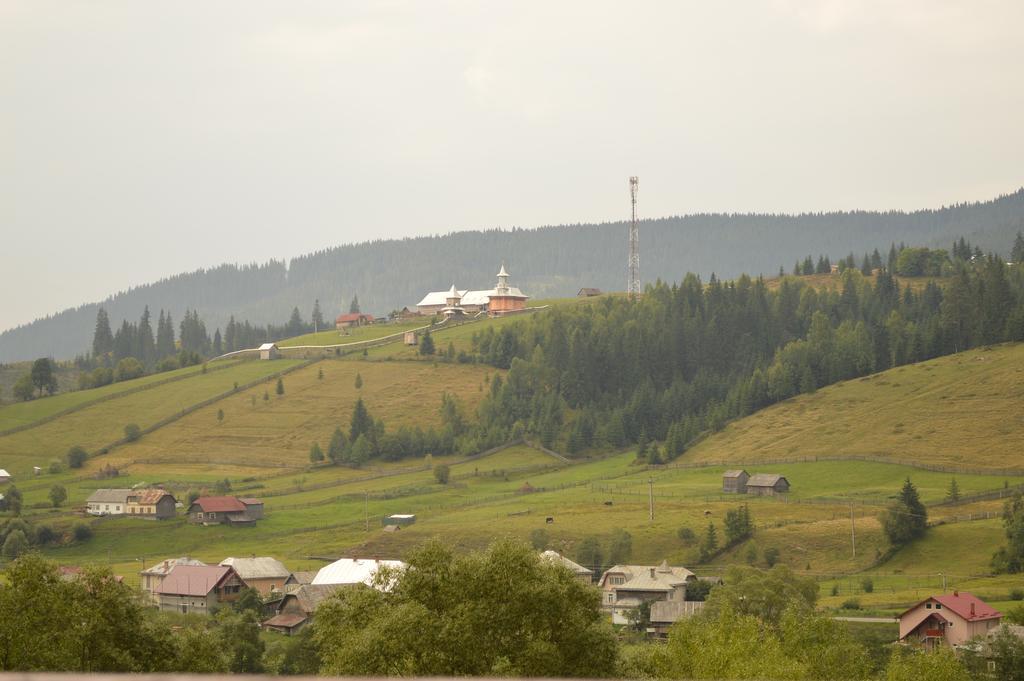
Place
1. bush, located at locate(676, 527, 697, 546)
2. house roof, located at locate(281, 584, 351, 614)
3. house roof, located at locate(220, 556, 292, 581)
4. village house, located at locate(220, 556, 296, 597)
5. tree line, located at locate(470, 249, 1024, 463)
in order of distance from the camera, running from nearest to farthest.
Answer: house roof, located at locate(281, 584, 351, 614), village house, located at locate(220, 556, 296, 597), house roof, located at locate(220, 556, 292, 581), bush, located at locate(676, 527, 697, 546), tree line, located at locate(470, 249, 1024, 463)

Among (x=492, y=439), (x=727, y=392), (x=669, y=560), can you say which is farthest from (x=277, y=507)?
(x=727, y=392)

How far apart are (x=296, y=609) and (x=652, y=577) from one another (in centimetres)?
2476

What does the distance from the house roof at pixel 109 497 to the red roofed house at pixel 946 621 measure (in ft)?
280

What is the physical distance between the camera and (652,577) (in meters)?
95.0

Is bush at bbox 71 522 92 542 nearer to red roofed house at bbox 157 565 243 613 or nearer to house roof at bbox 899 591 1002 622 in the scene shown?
red roofed house at bbox 157 565 243 613

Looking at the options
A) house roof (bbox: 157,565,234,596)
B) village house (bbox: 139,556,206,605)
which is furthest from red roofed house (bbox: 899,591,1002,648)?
village house (bbox: 139,556,206,605)

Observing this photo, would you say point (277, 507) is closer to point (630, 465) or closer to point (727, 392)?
point (630, 465)

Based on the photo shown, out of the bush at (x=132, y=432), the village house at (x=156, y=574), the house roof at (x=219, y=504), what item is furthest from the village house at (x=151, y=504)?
the bush at (x=132, y=432)

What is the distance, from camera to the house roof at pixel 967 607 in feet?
247

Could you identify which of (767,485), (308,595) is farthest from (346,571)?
(767,485)

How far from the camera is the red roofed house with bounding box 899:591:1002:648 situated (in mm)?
74562

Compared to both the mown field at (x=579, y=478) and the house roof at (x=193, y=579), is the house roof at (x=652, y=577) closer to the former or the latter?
the mown field at (x=579, y=478)

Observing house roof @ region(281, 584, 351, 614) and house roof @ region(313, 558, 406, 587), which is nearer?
house roof @ region(281, 584, 351, 614)

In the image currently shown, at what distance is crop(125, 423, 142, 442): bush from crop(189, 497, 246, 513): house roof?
46.6m
